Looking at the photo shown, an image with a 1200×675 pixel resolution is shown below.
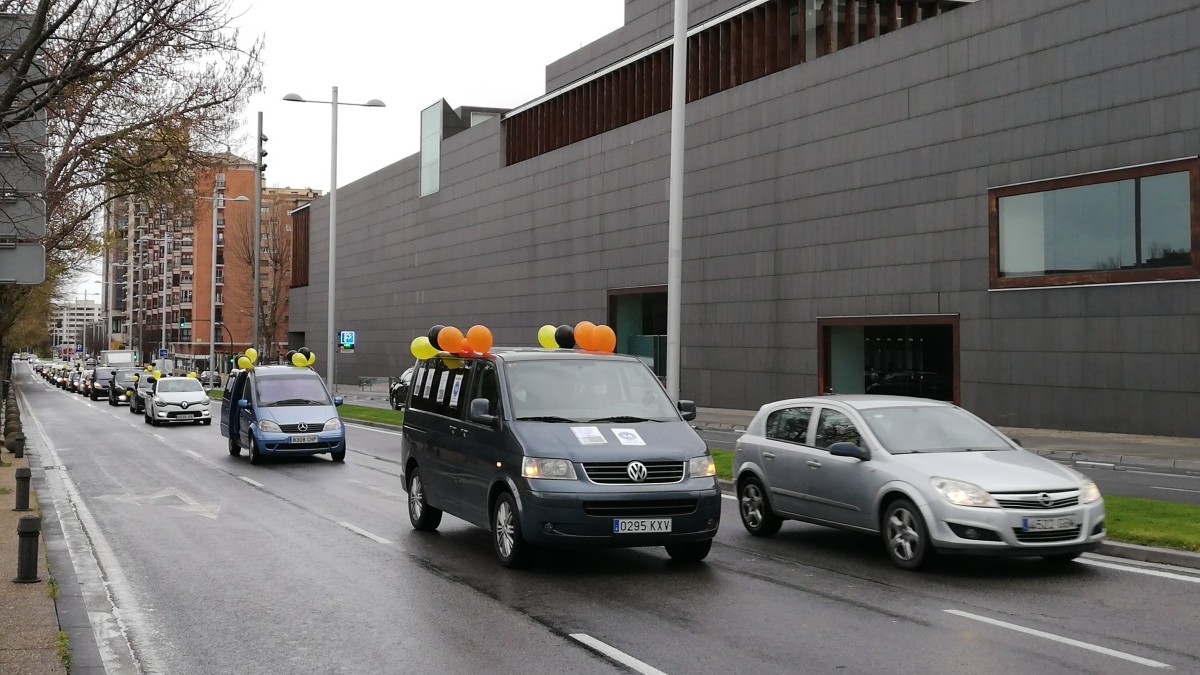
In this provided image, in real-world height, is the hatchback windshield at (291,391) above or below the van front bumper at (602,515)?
above

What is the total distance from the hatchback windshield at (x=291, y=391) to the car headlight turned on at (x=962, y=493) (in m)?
15.1

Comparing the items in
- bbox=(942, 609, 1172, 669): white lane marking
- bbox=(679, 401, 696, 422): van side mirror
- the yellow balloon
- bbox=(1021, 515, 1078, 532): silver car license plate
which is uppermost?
the yellow balloon

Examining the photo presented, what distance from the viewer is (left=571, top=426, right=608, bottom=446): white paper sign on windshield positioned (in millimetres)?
9578

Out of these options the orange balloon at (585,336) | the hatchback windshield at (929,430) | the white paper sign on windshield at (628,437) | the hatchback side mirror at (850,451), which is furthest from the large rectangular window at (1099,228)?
the white paper sign on windshield at (628,437)

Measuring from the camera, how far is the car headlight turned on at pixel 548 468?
9.40m

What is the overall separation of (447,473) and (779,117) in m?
28.7

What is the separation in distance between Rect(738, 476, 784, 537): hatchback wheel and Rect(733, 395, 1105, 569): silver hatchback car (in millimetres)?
10

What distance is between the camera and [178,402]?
34.3m

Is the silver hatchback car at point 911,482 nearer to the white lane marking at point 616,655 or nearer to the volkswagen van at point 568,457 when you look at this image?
the volkswagen van at point 568,457

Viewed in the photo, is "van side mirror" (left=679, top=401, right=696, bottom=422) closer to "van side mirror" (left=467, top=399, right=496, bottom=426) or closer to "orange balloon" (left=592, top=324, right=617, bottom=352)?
"orange balloon" (left=592, top=324, right=617, bottom=352)

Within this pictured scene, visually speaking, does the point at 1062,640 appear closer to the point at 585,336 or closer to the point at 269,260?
the point at 585,336

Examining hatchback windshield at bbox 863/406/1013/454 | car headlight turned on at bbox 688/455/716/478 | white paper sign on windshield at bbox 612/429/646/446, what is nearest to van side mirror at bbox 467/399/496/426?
white paper sign on windshield at bbox 612/429/646/446

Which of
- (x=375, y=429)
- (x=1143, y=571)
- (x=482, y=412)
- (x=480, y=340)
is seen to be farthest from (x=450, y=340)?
(x=375, y=429)

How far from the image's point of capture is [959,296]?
3091 centimetres
